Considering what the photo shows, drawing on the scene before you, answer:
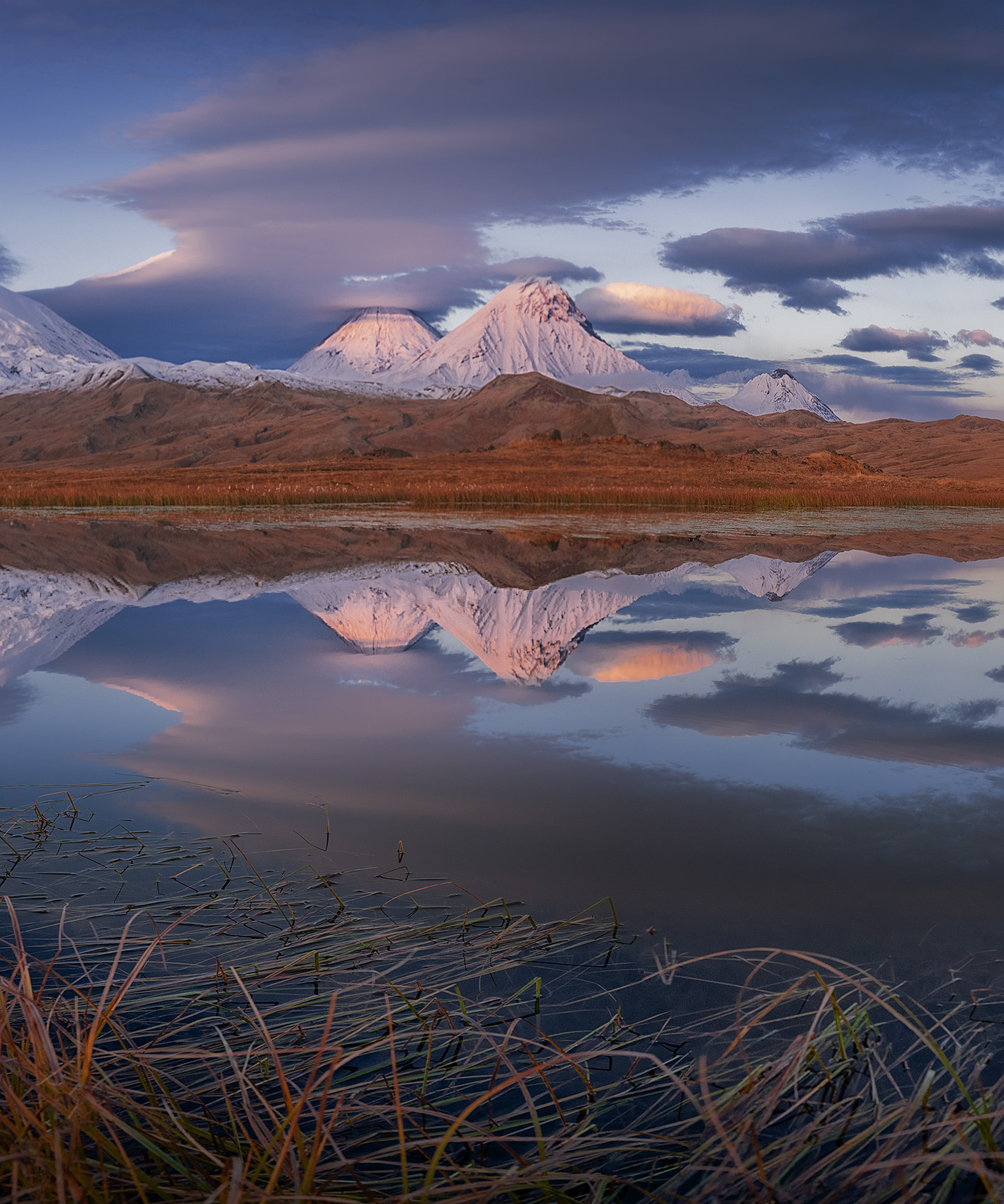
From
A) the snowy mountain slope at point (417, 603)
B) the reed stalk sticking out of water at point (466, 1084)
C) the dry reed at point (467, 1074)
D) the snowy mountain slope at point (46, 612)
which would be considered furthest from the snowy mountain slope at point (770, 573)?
the reed stalk sticking out of water at point (466, 1084)

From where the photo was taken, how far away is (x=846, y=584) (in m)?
19.8

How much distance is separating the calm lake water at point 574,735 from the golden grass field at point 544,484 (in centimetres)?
2866

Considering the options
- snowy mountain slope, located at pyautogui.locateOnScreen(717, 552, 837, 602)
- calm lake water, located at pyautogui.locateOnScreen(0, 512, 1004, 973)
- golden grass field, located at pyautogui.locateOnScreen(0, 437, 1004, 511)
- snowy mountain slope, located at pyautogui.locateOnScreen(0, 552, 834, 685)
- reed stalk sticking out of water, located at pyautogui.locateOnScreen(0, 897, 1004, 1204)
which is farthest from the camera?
golden grass field, located at pyautogui.locateOnScreen(0, 437, 1004, 511)

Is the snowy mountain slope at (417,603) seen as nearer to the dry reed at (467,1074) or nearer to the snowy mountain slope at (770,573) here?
the snowy mountain slope at (770,573)

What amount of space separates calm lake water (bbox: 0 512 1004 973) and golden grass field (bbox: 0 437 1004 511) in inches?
1128

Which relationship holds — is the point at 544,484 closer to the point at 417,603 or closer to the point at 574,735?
the point at 417,603

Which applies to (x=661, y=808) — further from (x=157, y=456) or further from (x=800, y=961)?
(x=157, y=456)

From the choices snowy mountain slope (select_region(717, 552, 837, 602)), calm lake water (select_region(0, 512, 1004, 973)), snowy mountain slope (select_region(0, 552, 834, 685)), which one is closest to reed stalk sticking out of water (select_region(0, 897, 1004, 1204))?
calm lake water (select_region(0, 512, 1004, 973))

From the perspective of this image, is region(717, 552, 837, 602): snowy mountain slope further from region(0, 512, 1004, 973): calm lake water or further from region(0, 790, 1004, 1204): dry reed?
region(0, 790, 1004, 1204): dry reed

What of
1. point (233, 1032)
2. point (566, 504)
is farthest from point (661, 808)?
point (566, 504)

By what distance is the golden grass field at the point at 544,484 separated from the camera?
Result: 47656 mm

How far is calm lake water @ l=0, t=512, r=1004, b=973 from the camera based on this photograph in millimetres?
5727

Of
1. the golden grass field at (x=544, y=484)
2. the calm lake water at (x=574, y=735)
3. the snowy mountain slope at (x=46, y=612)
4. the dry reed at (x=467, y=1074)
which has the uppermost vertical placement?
the golden grass field at (x=544, y=484)

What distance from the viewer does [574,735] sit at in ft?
28.4
